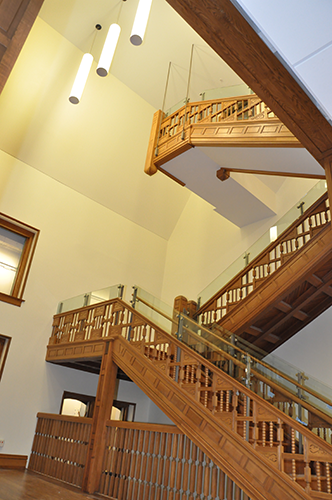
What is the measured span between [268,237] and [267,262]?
525 mm

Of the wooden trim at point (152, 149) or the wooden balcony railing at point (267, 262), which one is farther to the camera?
the wooden trim at point (152, 149)

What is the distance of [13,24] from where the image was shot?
5.89 feet

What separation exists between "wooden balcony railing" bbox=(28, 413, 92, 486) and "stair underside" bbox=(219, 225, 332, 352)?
3029mm

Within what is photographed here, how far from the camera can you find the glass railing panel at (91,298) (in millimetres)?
7138

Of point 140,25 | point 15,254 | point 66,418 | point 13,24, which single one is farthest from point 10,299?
point 13,24

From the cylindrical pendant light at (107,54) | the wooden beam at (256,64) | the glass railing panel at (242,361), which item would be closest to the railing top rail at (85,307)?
the glass railing panel at (242,361)

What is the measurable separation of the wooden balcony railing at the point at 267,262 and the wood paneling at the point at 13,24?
5119 millimetres

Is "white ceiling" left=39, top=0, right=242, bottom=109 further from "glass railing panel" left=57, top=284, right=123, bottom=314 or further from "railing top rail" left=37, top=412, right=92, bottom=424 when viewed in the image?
"railing top rail" left=37, top=412, right=92, bottom=424

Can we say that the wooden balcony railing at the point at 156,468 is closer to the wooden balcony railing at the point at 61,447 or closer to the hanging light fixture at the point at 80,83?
the wooden balcony railing at the point at 61,447

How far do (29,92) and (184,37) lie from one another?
3718 mm

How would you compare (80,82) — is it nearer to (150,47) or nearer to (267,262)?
(150,47)

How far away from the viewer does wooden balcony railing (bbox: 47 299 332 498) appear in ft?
12.4

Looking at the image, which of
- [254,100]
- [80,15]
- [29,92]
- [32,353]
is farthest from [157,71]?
[32,353]

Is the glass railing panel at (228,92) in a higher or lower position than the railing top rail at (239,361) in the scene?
higher
